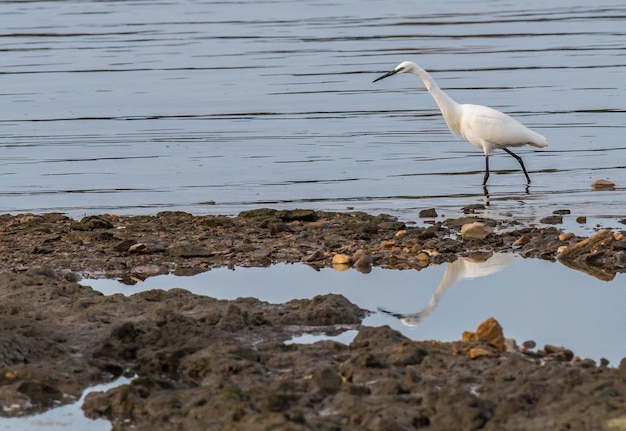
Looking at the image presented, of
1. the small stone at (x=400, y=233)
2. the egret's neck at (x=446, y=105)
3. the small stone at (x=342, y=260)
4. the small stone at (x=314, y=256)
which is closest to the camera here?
the small stone at (x=342, y=260)

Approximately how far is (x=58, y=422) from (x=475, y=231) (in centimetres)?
564

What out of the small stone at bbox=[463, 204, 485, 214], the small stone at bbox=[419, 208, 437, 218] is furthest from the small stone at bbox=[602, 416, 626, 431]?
the small stone at bbox=[463, 204, 485, 214]

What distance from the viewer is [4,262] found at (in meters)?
11.1

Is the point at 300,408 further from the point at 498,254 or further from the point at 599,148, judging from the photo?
the point at 599,148

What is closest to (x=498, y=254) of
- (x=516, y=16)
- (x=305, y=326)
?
(x=305, y=326)

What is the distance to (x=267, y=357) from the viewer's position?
7.57 m

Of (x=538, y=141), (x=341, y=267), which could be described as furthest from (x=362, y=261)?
(x=538, y=141)

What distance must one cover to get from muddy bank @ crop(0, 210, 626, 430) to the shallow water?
2733 mm

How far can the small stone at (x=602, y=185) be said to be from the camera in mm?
14969

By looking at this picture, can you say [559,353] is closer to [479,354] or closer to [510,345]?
[510,345]

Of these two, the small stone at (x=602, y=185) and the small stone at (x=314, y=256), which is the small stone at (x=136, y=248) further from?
the small stone at (x=602, y=185)

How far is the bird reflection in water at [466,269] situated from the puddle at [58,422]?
3.02m

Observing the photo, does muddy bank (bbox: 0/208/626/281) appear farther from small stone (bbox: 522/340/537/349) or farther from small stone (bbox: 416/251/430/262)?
small stone (bbox: 522/340/537/349)

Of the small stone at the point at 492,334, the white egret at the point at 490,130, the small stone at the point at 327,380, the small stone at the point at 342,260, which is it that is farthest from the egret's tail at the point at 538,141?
the small stone at the point at 327,380
